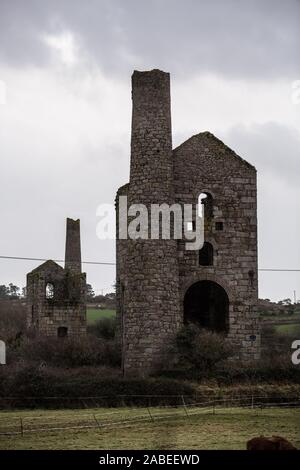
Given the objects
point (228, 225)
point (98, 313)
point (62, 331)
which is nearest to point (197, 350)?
point (228, 225)

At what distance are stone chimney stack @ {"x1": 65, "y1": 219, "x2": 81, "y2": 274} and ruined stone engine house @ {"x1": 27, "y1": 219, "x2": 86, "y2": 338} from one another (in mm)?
8178

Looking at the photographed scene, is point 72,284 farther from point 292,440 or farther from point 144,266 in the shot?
point 292,440

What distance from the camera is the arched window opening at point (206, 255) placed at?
3506 centimetres

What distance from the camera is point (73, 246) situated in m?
57.9

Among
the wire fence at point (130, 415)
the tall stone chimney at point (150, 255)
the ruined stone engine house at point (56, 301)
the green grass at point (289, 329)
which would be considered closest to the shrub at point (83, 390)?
the wire fence at point (130, 415)

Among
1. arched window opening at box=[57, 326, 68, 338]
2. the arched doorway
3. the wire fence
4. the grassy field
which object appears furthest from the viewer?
arched window opening at box=[57, 326, 68, 338]

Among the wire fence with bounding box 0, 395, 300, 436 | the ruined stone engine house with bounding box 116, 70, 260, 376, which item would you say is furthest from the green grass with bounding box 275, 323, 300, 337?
the wire fence with bounding box 0, 395, 300, 436

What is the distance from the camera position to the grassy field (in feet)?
72.1

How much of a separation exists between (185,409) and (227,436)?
207 inches

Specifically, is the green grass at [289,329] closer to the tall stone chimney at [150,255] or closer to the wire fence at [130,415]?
the tall stone chimney at [150,255]

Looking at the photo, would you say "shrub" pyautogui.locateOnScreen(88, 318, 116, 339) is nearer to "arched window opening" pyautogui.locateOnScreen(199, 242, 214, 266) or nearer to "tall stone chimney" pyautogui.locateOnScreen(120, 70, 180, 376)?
"arched window opening" pyautogui.locateOnScreen(199, 242, 214, 266)

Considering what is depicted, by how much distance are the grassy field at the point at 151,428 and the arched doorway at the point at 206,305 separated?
6.78 m
